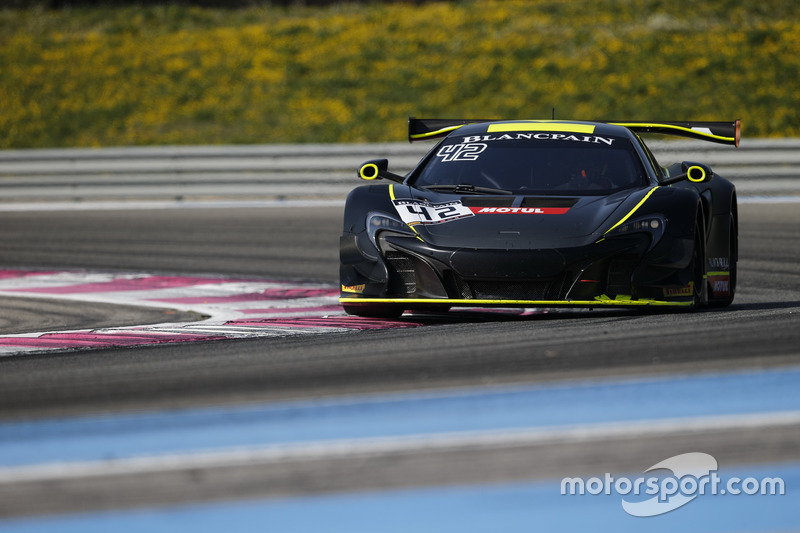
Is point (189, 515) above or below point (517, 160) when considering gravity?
below

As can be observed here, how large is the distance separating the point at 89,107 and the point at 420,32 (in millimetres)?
8083

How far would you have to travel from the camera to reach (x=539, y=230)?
20.8 ft

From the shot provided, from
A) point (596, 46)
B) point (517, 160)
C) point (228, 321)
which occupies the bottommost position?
point (228, 321)

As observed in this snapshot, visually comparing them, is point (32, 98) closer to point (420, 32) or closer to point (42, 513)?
point (420, 32)

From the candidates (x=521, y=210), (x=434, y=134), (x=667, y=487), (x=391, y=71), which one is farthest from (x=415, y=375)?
(x=391, y=71)

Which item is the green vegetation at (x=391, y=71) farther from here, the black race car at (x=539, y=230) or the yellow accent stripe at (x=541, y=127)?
Answer: the black race car at (x=539, y=230)

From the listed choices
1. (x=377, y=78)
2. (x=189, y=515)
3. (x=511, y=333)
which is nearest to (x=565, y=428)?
(x=189, y=515)

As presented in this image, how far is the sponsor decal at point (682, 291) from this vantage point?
253 inches

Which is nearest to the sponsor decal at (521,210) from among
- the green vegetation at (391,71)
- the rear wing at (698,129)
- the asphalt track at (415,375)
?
the asphalt track at (415,375)

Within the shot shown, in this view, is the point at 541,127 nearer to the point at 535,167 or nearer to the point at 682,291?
the point at 535,167

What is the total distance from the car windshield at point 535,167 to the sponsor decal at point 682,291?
821mm

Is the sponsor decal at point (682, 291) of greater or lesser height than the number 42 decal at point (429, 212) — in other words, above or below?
below

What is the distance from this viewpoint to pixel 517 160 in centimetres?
750

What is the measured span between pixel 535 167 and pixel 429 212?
3.34ft
